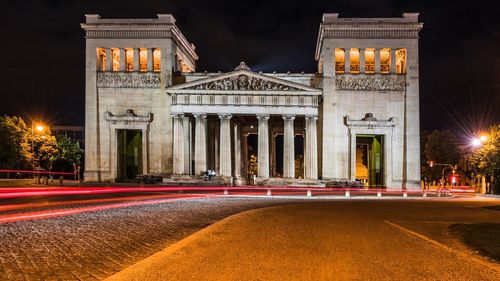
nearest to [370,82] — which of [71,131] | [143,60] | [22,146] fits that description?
[143,60]

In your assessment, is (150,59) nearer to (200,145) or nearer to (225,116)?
(225,116)

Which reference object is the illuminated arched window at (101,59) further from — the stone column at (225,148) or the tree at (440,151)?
the tree at (440,151)

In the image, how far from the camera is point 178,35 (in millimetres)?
83438

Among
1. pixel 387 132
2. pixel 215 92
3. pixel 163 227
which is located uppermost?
pixel 215 92

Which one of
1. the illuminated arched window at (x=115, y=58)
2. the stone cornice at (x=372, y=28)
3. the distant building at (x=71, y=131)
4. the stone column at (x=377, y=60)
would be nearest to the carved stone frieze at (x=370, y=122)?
the stone column at (x=377, y=60)

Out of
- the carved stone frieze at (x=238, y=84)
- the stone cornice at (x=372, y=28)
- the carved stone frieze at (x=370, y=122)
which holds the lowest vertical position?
the carved stone frieze at (x=370, y=122)

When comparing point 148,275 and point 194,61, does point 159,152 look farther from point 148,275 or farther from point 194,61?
point 148,275

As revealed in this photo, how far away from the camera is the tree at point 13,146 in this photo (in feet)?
268

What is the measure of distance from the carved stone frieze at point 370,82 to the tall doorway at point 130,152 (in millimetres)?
31115

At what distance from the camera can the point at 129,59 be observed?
83.2m

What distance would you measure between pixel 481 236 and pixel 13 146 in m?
76.7

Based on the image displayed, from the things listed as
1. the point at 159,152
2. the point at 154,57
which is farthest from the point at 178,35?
the point at 159,152

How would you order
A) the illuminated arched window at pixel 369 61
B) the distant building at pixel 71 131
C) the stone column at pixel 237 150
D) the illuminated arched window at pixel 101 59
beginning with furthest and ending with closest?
the distant building at pixel 71 131 < the stone column at pixel 237 150 < the illuminated arched window at pixel 101 59 < the illuminated arched window at pixel 369 61

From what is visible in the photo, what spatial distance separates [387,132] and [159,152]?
31930 millimetres
